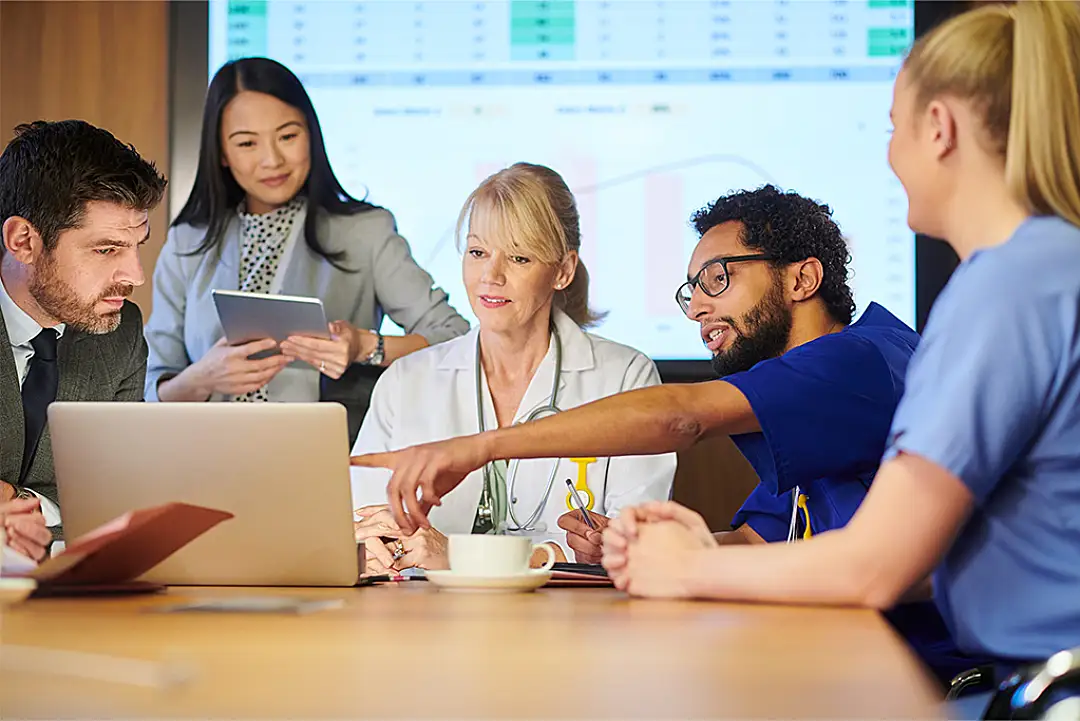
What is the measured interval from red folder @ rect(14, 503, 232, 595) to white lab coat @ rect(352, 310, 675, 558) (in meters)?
1.25

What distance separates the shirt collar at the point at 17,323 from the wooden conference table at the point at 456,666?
135 centimetres

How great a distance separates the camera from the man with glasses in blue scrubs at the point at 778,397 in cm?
161

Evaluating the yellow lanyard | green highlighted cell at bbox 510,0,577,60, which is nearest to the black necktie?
the yellow lanyard

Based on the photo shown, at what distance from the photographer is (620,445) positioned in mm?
1651

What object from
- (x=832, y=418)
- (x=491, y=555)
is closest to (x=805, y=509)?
(x=832, y=418)

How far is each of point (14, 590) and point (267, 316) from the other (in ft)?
5.91

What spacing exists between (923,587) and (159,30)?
10.3ft

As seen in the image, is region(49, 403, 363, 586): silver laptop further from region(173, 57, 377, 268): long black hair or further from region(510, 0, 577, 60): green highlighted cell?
region(510, 0, 577, 60): green highlighted cell

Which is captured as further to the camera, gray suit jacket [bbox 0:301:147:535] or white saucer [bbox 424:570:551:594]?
gray suit jacket [bbox 0:301:147:535]

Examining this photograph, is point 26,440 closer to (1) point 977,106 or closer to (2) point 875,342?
(2) point 875,342

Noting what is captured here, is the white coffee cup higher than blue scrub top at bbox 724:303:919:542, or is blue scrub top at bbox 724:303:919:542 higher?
blue scrub top at bbox 724:303:919:542

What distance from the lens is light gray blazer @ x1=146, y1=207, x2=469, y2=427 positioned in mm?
3344

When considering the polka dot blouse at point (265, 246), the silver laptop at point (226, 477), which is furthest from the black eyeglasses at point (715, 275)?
the polka dot blouse at point (265, 246)

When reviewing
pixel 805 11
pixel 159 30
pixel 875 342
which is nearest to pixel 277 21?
pixel 159 30
